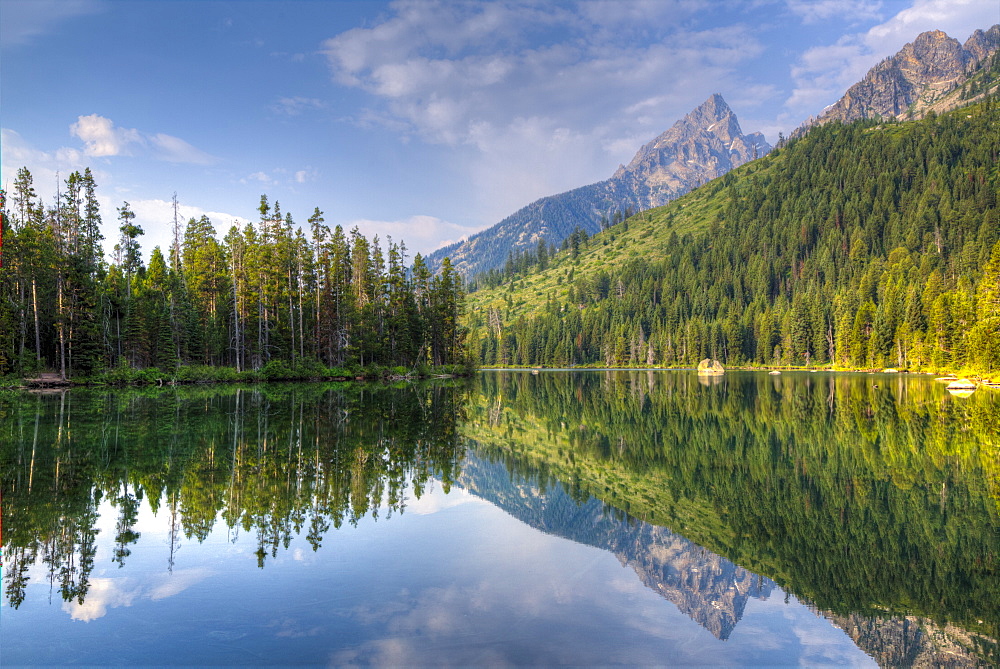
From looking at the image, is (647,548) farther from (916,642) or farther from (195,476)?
(195,476)

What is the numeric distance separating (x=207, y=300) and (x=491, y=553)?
230 feet

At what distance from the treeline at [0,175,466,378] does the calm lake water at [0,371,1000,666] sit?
1595 inches

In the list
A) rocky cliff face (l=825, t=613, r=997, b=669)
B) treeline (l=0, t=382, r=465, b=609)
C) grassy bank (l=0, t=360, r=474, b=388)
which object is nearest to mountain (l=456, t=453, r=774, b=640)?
rocky cliff face (l=825, t=613, r=997, b=669)

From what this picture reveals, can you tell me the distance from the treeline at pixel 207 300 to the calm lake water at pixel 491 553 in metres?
40.5

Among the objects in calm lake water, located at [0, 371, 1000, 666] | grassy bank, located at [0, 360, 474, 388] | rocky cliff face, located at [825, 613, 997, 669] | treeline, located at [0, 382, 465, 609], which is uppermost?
grassy bank, located at [0, 360, 474, 388]

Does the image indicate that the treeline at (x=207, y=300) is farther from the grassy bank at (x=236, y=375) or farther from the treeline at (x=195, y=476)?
the treeline at (x=195, y=476)

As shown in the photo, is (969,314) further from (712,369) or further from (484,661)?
(484,661)

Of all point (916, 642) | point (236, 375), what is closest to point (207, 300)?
point (236, 375)

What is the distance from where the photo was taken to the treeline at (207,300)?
171ft

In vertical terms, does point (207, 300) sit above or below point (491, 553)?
above

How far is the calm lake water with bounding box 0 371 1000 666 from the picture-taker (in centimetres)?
670

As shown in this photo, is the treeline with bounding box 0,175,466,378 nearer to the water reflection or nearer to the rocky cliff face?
the water reflection

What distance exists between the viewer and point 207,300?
69625 mm

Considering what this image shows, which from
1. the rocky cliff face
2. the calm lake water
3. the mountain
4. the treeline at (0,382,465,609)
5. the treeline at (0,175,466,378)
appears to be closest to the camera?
the rocky cliff face
